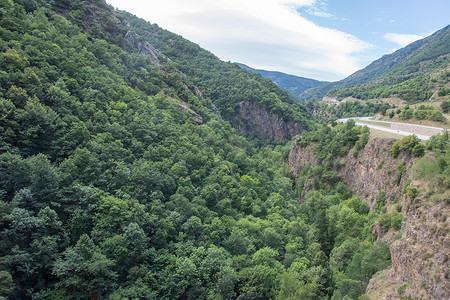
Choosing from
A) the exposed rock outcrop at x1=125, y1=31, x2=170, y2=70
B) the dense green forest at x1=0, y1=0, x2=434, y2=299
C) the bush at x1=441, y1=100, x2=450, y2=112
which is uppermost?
the exposed rock outcrop at x1=125, y1=31, x2=170, y2=70

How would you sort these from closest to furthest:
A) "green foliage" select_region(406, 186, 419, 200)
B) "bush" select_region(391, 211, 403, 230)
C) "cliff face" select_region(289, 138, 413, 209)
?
"green foliage" select_region(406, 186, 419, 200), "bush" select_region(391, 211, 403, 230), "cliff face" select_region(289, 138, 413, 209)

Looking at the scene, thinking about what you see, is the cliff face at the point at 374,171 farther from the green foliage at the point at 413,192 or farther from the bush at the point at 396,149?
the green foliage at the point at 413,192

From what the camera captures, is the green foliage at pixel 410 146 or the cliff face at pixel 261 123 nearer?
the green foliage at pixel 410 146

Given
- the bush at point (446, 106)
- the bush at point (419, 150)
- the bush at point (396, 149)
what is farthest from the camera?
the bush at point (446, 106)

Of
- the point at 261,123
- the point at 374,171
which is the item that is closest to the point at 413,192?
the point at 374,171

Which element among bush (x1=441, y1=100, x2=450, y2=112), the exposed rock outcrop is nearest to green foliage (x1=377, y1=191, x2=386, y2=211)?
bush (x1=441, y1=100, x2=450, y2=112)

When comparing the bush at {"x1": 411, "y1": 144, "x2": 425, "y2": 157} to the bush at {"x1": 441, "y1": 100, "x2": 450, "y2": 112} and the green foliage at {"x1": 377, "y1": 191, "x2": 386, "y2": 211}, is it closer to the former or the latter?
the green foliage at {"x1": 377, "y1": 191, "x2": 386, "y2": 211}

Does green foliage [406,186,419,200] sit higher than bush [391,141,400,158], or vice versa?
bush [391,141,400,158]

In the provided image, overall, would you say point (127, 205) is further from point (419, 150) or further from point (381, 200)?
point (419, 150)

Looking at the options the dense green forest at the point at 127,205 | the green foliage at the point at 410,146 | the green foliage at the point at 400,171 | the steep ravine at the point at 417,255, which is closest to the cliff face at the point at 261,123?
the dense green forest at the point at 127,205
